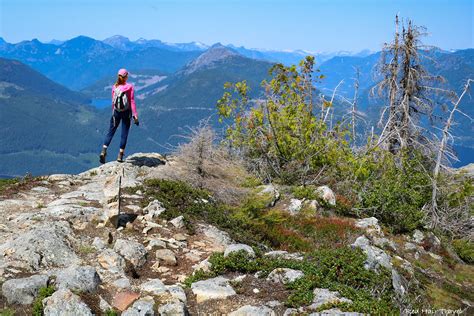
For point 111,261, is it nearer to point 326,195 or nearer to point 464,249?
point 326,195

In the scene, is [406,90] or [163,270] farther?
[406,90]

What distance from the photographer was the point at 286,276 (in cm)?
762

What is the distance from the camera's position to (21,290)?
6.75 m

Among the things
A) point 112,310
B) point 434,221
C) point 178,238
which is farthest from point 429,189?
point 112,310

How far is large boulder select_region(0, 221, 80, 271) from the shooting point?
309 inches

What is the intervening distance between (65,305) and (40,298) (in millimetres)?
567

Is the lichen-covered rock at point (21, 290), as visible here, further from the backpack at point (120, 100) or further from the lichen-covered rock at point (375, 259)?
the backpack at point (120, 100)

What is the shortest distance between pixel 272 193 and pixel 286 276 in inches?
327

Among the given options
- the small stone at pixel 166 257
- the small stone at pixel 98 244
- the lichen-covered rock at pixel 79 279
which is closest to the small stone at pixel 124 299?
the lichen-covered rock at pixel 79 279

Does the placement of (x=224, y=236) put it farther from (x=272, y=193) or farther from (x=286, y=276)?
(x=272, y=193)

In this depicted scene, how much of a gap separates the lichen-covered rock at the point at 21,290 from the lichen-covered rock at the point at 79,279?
12.4 inches

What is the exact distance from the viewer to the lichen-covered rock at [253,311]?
6.50 meters

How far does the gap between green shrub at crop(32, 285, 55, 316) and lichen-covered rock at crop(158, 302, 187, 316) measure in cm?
182

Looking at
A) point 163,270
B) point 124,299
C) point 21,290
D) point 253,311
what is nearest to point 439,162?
point 163,270
